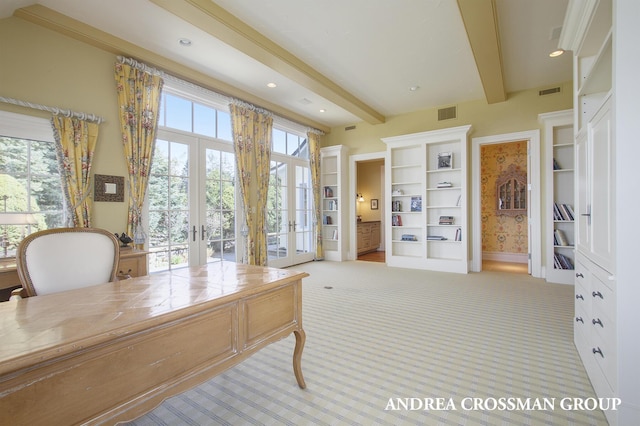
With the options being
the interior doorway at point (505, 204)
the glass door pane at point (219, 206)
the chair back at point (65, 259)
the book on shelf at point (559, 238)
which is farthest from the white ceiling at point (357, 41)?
the book on shelf at point (559, 238)

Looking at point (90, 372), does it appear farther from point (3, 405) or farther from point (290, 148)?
point (290, 148)

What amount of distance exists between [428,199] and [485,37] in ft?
10.6

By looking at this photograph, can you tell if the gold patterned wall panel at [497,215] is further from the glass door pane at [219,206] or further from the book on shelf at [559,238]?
the glass door pane at [219,206]

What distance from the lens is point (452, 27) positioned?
328 cm

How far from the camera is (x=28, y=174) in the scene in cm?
280

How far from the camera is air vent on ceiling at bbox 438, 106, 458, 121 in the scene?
5.75 meters

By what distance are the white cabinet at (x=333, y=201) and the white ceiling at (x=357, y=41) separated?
1.86 meters

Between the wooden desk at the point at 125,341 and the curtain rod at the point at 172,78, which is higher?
the curtain rod at the point at 172,78

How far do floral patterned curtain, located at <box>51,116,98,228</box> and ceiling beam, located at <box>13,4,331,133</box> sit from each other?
0.88m

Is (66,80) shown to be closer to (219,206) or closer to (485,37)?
(219,206)

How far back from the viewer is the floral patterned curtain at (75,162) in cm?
293

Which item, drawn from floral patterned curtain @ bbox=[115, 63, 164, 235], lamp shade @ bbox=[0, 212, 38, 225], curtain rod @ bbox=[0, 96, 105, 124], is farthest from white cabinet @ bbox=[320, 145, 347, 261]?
lamp shade @ bbox=[0, 212, 38, 225]

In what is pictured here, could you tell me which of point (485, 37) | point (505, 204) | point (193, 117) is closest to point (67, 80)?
point (193, 117)

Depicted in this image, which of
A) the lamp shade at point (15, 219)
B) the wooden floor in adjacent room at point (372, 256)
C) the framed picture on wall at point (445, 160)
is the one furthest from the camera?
the wooden floor in adjacent room at point (372, 256)
